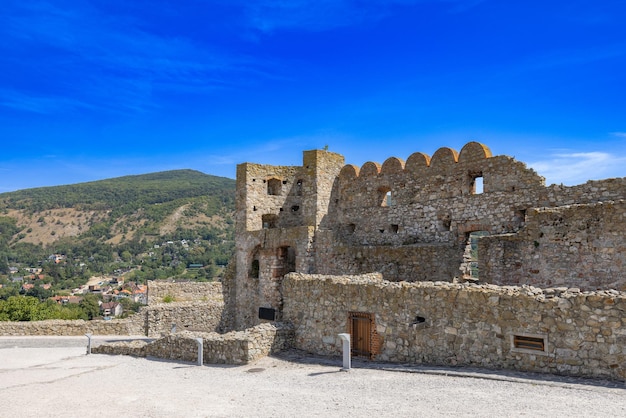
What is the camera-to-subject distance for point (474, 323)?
35.0 feet

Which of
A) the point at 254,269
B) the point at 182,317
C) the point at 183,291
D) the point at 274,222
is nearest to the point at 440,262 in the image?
the point at 254,269

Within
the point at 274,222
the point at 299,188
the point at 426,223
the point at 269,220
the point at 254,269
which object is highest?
the point at 299,188

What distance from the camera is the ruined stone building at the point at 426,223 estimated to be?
14.3 meters

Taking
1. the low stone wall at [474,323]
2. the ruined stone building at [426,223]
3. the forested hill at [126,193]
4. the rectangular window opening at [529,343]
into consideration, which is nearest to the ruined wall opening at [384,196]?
the ruined stone building at [426,223]

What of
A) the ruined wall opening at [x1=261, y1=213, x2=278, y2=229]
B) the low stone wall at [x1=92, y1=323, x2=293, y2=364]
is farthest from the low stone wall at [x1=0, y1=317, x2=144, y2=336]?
the low stone wall at [x1=92, y1=323, x2=293, y2=364]

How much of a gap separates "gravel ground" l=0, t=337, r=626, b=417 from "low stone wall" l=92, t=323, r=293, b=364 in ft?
1.30

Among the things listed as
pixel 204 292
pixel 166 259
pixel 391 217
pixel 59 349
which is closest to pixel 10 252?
pixel 166 259

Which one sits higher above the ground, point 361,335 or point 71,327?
point 361,335

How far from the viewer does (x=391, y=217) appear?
2231cm

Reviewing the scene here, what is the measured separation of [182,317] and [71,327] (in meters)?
5.79

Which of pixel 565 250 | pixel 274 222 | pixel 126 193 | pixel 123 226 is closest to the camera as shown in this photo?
pixel 565 250

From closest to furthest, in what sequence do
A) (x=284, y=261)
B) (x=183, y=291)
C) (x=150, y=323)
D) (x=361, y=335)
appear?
(x=361, y=335) → (x=284, y=261) → (x=150, y=323) → (x=183, y=291)

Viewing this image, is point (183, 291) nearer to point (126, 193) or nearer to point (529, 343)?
point (529, 343)

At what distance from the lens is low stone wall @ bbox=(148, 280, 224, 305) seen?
33.6m
